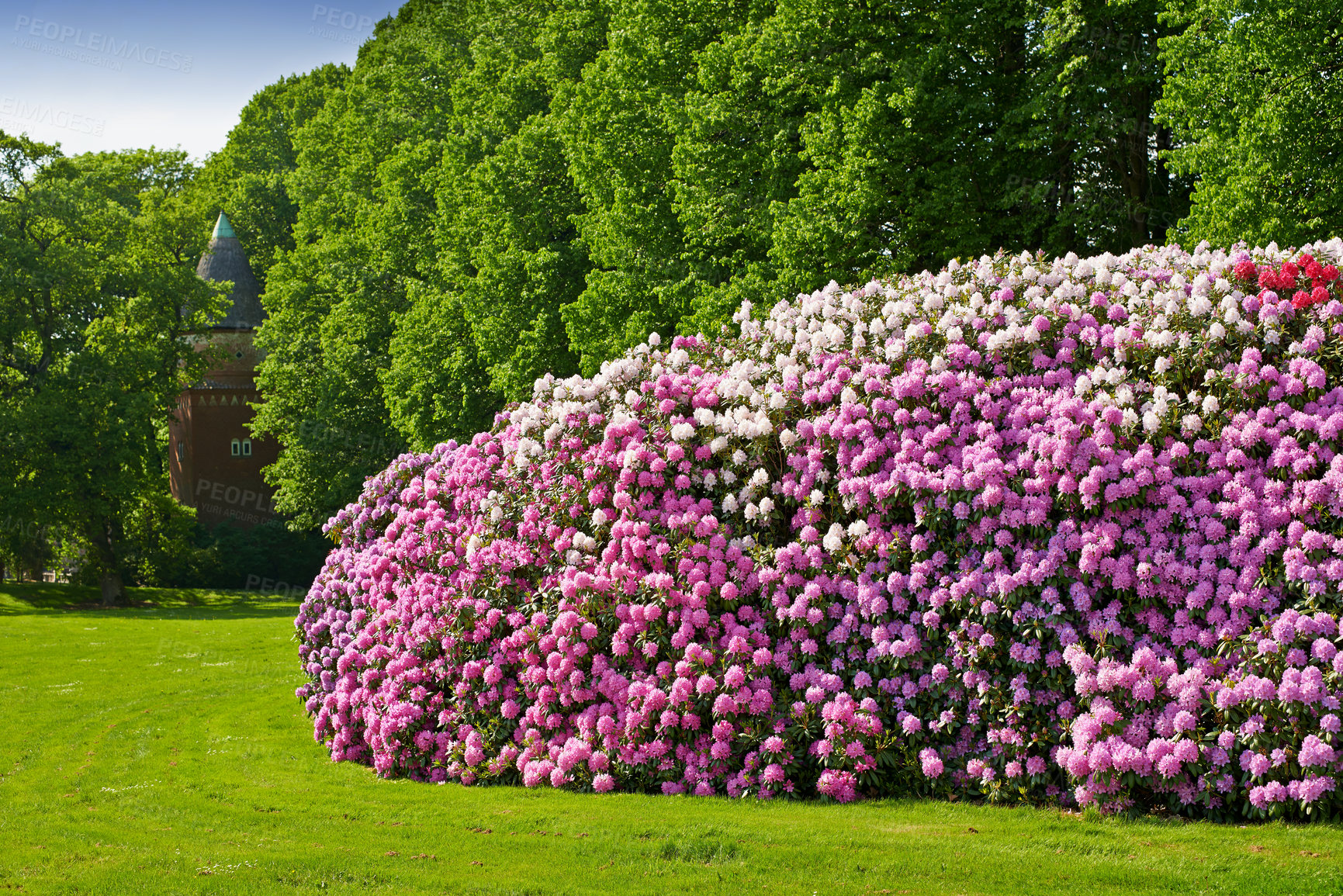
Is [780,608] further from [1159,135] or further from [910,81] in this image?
[1159,135]

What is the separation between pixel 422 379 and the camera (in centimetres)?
3347

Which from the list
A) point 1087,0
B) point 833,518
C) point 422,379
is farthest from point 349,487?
point 833,518

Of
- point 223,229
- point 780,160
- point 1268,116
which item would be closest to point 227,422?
point 223,229

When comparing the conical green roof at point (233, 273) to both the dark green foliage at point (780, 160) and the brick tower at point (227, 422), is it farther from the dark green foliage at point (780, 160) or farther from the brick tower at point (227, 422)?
the dark green foliage at point (780, 160)

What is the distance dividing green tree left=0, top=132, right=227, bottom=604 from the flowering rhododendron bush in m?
30.6

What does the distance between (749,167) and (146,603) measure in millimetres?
30468

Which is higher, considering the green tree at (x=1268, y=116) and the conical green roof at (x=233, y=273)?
the conical green roof at (x=233, y=273)

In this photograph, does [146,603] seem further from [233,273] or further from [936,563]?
[936,563]

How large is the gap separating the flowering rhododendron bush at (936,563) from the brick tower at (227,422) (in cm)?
4354

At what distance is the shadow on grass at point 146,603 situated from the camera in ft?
122

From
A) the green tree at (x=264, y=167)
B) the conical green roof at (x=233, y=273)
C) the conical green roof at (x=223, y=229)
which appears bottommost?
the conical green roof at (x=233, y=273)

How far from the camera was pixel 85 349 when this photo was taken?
1629 inches

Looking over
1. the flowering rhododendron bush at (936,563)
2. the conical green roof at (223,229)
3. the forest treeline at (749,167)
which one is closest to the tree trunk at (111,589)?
the forest treeline at (749,167)

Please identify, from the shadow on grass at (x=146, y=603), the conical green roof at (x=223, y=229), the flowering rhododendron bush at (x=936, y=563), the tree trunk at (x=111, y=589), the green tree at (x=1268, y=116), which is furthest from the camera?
the conical green roof at (x=223, y=229)
